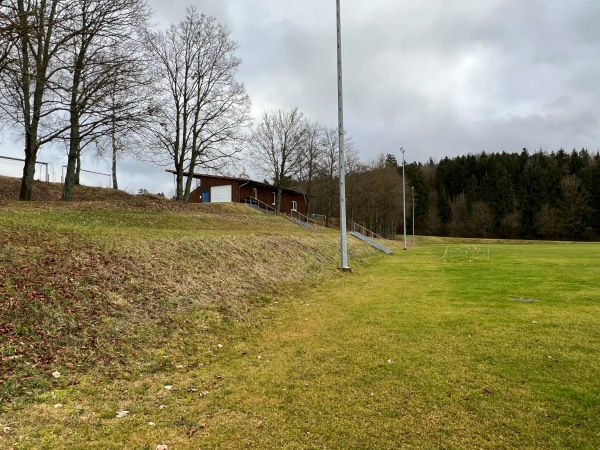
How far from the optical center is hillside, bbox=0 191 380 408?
17.5ft

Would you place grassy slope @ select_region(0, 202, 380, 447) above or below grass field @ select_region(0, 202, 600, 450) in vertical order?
above

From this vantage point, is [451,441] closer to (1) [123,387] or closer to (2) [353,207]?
(1) [123,387]

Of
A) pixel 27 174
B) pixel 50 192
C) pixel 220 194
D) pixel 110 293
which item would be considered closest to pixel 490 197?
pixel 220 194

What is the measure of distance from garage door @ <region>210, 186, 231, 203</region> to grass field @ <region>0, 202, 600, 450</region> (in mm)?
33648

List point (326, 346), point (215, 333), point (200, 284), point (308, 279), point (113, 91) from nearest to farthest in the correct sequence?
point (326, 346) → point (215, 333) → point (200, 284) → point (308, 279) → point (113, 91)

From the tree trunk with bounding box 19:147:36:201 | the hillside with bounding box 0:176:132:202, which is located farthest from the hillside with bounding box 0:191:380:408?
the hillside with bounding box 0:176:132:202

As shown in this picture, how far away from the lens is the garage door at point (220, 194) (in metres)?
42.7

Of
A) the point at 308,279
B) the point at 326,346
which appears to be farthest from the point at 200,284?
the point at 308,279

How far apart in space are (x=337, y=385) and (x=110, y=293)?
4.99 meters

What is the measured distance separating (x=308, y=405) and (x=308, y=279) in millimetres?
9472

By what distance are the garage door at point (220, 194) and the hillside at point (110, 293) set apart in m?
28.1

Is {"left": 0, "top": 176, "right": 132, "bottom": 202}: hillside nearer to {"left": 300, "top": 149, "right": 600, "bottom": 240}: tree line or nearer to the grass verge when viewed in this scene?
the grass verge

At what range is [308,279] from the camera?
45.4 feet

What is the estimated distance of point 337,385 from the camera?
492 cm
